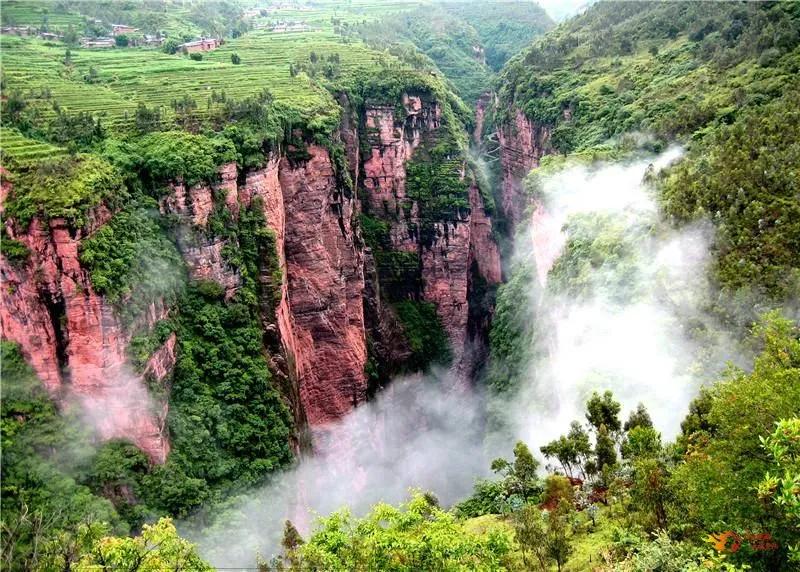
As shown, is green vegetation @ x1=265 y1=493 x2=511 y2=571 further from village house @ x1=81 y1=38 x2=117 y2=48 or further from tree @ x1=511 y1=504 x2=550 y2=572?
village house @ x1=81 y1=38 x2=117 y2=48

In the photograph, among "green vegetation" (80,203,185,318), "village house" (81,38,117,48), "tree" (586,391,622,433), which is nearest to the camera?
"tree" (586,391,622,433)

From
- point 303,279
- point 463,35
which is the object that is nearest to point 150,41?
point 303,279

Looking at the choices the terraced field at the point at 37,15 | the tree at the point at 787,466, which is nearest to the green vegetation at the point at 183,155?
the tree at the point at 787,466

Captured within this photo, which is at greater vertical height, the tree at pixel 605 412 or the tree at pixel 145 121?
the tree at pixel 145 121

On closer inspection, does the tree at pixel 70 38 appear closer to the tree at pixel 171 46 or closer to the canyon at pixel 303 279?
the tree at pixel 171 46

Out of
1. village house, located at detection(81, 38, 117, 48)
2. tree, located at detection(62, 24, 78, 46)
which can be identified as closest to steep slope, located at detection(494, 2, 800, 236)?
village house, located at detection(81, 38, 117, 48)
